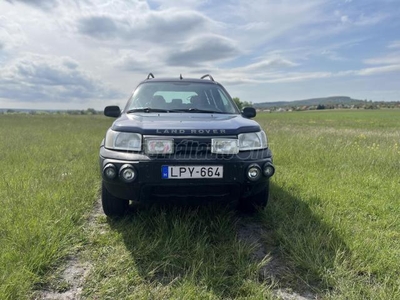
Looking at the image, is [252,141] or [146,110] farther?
[146,110]

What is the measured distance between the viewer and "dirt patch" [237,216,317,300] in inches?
73.5

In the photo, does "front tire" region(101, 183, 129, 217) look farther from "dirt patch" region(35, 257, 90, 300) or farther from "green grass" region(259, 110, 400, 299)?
"green grass" region(259, 110, 400, 299)

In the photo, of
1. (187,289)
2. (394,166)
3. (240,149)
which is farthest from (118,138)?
(394,166)

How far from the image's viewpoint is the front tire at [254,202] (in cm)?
288

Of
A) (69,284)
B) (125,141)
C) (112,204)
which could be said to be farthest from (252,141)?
(69,284)

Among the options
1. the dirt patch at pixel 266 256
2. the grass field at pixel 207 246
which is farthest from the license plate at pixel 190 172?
the dirt patch at pixel 266 256

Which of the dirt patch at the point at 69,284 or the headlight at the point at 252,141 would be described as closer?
the dirt patch at the point at 69,284

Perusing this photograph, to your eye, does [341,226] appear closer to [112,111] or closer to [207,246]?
[207,246]

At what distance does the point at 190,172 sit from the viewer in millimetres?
2234

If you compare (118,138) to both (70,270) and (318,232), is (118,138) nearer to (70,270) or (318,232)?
(70,270)

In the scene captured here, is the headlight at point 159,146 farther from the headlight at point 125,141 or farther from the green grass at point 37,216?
the green grass at point 37,216

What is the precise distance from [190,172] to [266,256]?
3.04ft

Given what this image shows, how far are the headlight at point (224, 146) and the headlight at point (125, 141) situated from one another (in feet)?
2.11

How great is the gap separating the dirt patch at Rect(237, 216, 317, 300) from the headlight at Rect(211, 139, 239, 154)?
86 cm
